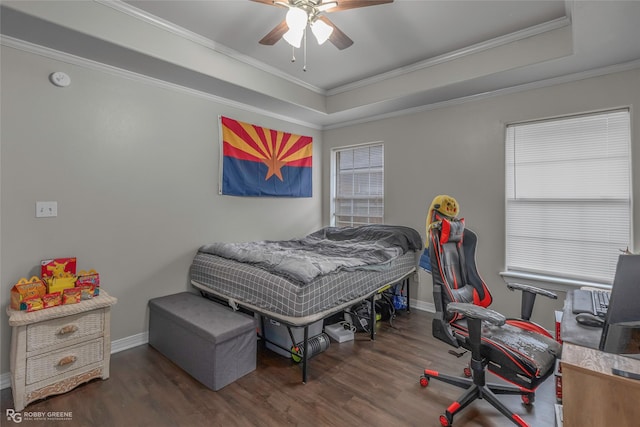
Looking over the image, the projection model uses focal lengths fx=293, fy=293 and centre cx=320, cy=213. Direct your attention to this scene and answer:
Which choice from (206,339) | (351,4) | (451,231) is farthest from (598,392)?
(351,4)

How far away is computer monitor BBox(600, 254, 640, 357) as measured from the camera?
101cm

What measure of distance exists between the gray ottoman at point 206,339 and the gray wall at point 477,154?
2.32m

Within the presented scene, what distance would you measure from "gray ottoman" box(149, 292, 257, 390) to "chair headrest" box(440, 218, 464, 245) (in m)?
1.54

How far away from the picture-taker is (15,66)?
6.81ft

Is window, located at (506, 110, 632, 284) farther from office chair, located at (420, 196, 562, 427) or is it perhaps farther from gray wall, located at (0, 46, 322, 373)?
gray wall, located at (0, 46, 322, 373)

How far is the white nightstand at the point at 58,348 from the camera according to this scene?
1817 mm

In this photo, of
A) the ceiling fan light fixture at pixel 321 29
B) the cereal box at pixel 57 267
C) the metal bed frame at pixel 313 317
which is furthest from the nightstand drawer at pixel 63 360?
the ceiling fan light fixture at pixel 321 29

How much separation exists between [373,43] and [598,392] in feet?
9.37

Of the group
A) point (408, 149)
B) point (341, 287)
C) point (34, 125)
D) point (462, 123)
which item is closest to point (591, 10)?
point (462, 123)

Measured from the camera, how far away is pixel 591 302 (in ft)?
5.76

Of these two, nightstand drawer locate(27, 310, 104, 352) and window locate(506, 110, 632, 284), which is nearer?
nightstand drawer locate(27, 310, 104, 352)

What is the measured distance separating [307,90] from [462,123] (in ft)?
6.21

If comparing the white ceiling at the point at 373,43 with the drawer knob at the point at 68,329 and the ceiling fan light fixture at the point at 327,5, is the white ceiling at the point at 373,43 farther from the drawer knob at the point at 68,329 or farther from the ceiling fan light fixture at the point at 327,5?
the drawer knob at the point at 68,329

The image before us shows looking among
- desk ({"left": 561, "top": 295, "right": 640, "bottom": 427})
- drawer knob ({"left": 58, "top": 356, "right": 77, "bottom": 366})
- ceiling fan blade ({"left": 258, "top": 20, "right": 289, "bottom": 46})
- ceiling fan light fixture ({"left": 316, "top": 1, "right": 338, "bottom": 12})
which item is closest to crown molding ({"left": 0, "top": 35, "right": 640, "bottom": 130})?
ceiling fan blade ({"left": 258, "top": 20, "right": 289, "bottom": 46})
